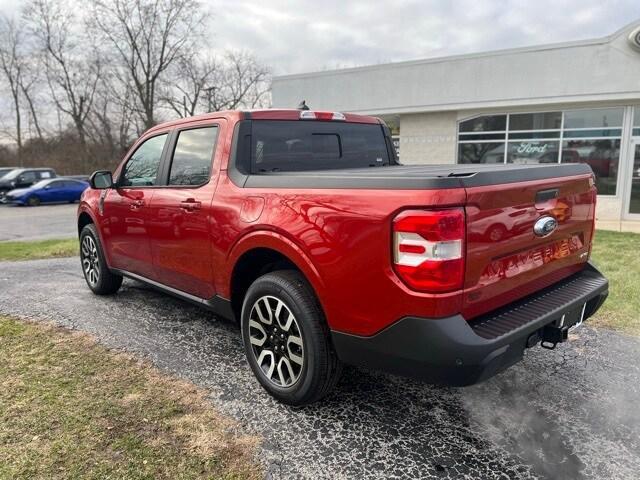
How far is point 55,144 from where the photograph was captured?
4222 cm

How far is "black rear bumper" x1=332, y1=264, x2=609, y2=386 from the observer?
2201 mm

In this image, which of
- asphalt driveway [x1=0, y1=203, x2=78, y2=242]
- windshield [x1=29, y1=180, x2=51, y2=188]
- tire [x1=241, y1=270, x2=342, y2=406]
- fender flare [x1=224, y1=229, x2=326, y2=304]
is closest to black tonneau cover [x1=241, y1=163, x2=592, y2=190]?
fender flare [x1=224, y1=229, x2=326, y2=304]

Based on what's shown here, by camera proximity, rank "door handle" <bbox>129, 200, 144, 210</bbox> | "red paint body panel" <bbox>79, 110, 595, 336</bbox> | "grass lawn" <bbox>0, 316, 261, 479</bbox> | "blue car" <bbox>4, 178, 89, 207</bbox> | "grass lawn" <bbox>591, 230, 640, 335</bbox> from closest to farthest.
A: "red paint body panel" <bbox>79, 110, 595, 336</bbox>, "grass lawn" <bbox>0, 316, 261, 479</bbox>, "door handle" <bbox>129, 200, 144, 210</bbox>, "grass lawn" <bbox>591, 230, 640, 335</bbox>, "blue car" <bbox>4, 178, 89, 207</bbox>

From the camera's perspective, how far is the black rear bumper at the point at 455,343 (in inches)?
86.7

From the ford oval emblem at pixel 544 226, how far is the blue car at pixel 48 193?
2443 cm

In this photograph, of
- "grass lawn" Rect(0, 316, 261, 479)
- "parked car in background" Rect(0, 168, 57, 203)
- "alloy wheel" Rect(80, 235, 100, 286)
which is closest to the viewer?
"grass lawn" Rect(0, 316, 261, 479)

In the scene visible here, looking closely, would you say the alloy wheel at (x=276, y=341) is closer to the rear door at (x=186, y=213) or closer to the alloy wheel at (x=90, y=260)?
the rear door at (x=186, y=213)

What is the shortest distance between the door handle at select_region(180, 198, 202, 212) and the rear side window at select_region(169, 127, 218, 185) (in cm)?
15

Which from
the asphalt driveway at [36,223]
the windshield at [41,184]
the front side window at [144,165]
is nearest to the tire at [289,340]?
the front side window at [144,165]

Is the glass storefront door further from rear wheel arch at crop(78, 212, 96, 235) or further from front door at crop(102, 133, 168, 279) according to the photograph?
rear wheel arch at crop(78, 212, 96, 235)

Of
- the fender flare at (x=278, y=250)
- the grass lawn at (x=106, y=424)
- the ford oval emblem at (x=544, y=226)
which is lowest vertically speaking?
the grass lawn at (x=106, y=424)

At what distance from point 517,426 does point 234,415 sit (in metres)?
1.69

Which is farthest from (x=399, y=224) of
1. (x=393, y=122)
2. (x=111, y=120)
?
(x=111, y=120)

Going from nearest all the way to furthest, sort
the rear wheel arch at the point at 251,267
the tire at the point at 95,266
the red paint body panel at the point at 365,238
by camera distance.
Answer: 1. the red paint body panel at the point at 365,238
2. the rear wheel arch at the point at 251,267
3. the tire at the point at 95,266
